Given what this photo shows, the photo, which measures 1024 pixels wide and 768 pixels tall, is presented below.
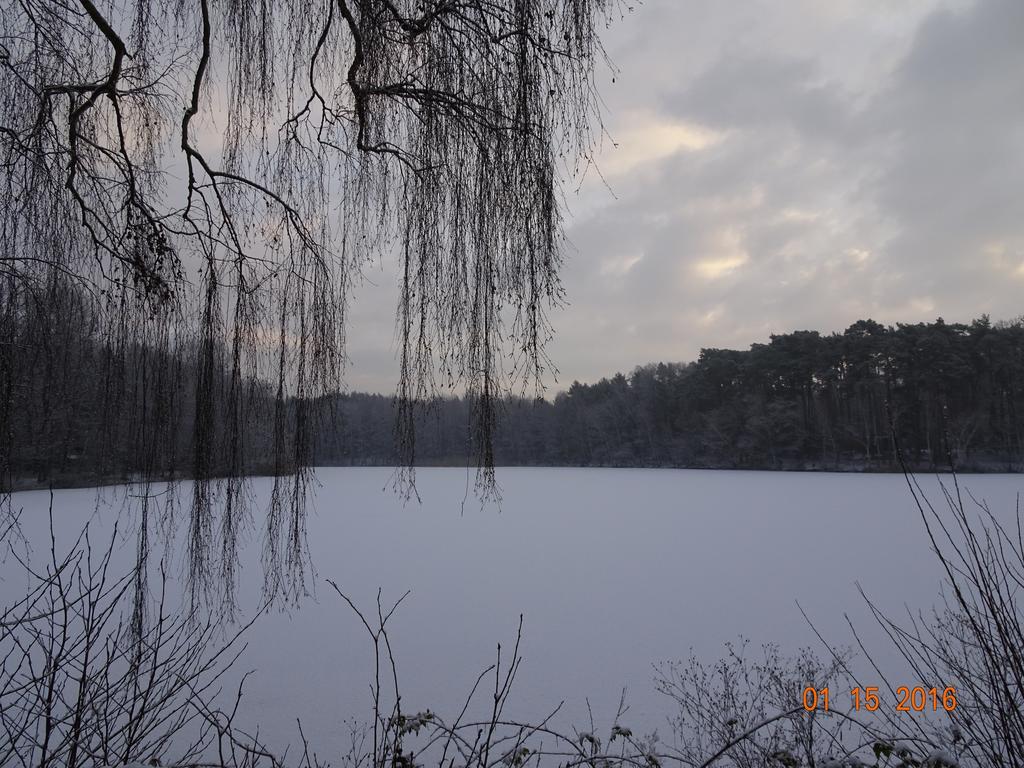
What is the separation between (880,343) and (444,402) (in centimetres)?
2594

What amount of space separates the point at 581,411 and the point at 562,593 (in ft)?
76.5

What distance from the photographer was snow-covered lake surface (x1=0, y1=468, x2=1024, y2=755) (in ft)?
13.8

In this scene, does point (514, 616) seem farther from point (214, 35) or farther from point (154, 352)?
point (214, 35)

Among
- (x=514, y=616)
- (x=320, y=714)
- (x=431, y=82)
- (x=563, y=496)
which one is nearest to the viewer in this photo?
(x=431, y=82)

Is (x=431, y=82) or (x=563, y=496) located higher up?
(x=431, y=82)

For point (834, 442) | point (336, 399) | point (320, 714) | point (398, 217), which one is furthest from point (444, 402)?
point (834, 442)

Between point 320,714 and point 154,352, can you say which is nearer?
point 154,352

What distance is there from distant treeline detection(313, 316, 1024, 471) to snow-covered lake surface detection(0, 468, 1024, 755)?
4.25 meters

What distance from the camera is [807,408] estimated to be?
26.6m

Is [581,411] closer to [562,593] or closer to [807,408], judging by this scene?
[807,408]

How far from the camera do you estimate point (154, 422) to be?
5.81 feet
